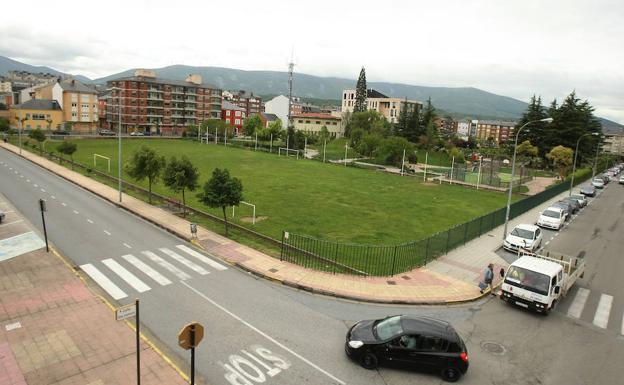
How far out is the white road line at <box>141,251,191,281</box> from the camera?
16516mm

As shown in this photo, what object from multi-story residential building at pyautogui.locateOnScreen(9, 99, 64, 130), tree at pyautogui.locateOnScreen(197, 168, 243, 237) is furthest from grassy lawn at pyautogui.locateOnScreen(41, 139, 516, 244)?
multi-story residential building at pyautogui.locateOnScreen(9, 99, 64, 130)

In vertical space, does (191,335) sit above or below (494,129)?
below

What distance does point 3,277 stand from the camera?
1535 centimetres

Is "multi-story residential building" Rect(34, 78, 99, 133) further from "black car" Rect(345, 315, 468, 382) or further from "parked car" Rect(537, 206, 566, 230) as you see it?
"black car" Rect(345, 315, 468, 382)

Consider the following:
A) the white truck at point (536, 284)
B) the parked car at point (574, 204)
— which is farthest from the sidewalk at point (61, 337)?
the parked car at point (574, 204)

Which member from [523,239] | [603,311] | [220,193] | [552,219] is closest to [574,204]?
[552,219]

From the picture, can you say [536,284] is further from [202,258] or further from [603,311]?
[202,258]

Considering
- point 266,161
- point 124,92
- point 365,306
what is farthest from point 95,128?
point 365,306

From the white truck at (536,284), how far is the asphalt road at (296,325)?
474 mm

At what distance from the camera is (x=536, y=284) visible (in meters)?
15.1

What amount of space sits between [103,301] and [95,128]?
95996 mm

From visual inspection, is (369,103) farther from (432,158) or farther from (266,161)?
(266,161)

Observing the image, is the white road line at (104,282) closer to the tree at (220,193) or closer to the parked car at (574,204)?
the tree at (220,193)

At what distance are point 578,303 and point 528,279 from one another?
314 centimetres
